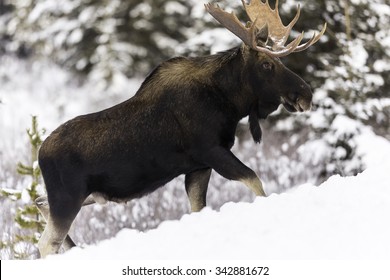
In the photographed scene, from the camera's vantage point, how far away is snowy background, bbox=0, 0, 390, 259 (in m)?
5.29

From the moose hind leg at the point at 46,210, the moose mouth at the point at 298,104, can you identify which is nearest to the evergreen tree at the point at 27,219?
the moose hind leg at the point at 46,210

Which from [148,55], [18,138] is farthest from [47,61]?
[18,138]

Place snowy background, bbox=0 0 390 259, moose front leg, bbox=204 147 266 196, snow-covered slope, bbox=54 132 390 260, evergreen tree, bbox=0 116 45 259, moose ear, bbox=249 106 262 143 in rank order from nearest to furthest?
snow-covered slope, bbox=54 132 390 260 < snowy background, bbox=0 0 390 259 < moose front leg, bbox=204 147 266 196 < moose ear, bbox=249 106 262 143 < evergreen tree, bbox=0 116 45 259

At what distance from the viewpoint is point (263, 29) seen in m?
6.01

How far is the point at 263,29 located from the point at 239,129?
22.7ft

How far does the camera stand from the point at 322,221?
5.32 meters

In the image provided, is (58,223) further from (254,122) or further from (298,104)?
(298,104)

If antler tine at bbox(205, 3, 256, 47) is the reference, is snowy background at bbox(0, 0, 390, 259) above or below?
below

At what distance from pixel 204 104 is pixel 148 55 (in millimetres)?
12195

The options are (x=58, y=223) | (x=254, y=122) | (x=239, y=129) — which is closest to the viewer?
(x=58, y=223)

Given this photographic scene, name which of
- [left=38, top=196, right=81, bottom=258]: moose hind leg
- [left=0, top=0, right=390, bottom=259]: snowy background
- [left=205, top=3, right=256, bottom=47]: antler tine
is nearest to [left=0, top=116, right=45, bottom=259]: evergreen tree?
[left=0, top=0, right=390, bottom=259]: snowy background

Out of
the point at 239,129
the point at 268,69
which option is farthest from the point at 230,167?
the point at 239,129

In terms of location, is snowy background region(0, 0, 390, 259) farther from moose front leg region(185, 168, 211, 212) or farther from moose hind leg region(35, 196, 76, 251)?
moose hind leg region(35, 196, 76, 251)

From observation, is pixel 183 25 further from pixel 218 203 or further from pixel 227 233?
pixel 227 233
